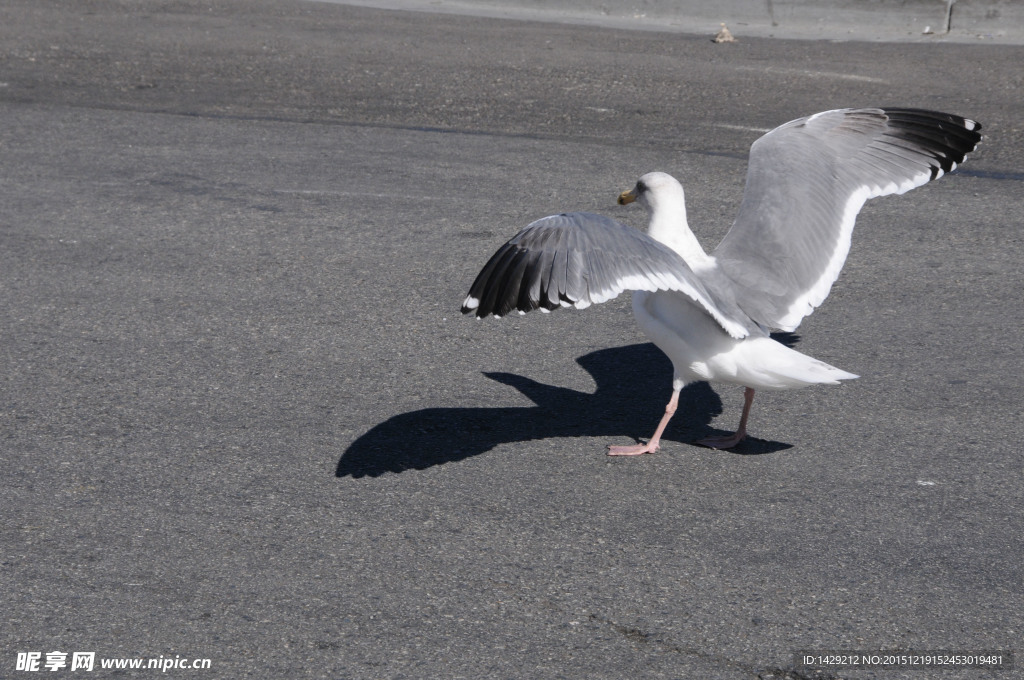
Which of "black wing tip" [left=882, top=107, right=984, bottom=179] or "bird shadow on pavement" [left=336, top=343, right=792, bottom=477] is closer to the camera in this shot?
"bird shadow on pavement" [left=336, top=343, right=792, bottom=477]

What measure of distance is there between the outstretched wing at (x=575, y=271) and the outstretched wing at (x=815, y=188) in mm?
516

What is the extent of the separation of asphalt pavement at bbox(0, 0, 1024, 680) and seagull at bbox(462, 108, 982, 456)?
1.63 ft

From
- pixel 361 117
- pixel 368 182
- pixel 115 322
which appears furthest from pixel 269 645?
pixel 361 117

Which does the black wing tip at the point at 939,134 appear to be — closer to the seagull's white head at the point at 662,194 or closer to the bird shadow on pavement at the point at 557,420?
the seagull's white head at the point at 662,194

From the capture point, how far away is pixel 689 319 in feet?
13.8

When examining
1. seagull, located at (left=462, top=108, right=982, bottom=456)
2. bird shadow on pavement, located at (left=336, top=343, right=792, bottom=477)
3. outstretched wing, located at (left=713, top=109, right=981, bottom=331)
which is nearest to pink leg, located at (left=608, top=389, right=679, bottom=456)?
seagull, located at (left=462, top=108, right=982, bottom=456)

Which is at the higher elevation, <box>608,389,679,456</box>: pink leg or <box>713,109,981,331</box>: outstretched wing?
<box>713,109,981,331</box>: outstretched wing

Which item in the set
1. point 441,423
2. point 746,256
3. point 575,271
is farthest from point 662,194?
point 441,423

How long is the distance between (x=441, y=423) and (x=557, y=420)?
482 millimetres

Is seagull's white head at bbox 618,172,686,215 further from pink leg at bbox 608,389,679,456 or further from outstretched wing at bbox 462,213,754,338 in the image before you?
pink leg at bbox 608,389,679,456

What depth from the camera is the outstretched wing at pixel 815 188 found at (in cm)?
449

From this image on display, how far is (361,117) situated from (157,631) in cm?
650

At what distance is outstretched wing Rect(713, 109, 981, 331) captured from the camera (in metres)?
4.49

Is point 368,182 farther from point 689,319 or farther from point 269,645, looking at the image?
point 269,645
